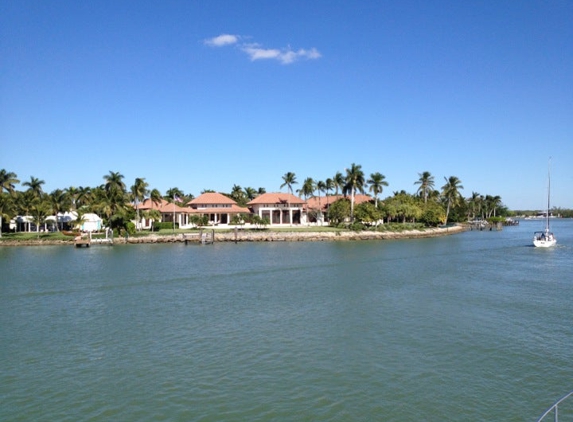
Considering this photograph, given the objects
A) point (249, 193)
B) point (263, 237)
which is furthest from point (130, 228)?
point (249, 193)

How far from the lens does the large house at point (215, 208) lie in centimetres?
9175

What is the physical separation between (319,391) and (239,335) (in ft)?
21.6

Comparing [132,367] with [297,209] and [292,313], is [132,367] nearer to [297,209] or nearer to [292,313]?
[292,313]

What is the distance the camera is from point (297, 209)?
97375mm

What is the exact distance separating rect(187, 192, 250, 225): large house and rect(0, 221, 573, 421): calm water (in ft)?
180

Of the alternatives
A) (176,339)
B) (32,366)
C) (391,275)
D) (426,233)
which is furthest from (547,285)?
(426,233)

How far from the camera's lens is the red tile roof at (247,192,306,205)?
9494 cm

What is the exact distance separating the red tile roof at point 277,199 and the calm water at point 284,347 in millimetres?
58258

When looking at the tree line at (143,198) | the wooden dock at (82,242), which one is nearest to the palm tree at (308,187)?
the tree line at (143,198)

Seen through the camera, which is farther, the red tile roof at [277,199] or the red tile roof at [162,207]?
the red tile roof at [277,199]

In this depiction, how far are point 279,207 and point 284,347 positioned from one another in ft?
254

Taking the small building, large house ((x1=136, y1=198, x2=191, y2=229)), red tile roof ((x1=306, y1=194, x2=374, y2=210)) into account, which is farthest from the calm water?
red tile roof ((x1=306, y1=194, x2=374, y2=210))

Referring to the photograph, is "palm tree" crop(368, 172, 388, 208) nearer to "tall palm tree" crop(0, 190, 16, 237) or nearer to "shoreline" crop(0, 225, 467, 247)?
"shoreline" crop(0, 225, 467, 247)

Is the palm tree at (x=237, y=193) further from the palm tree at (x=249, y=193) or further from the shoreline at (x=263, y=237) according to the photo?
the shoreline at (x=263, y=237)
